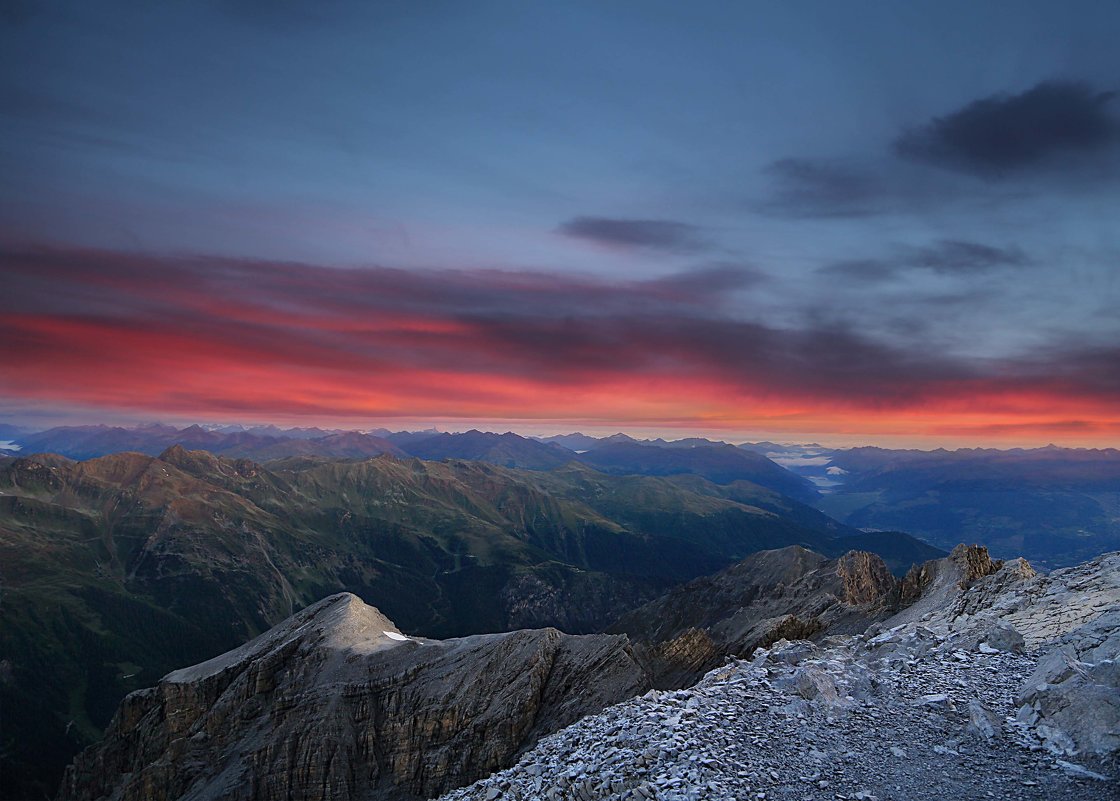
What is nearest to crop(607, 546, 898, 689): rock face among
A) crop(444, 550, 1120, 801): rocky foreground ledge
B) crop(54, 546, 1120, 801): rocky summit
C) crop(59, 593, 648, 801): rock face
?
crop(54, 546, 1120, 801): rocky summit

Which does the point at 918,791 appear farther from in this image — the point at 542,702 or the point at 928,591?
the point at 928,591

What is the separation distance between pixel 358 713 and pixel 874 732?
67.1 meters

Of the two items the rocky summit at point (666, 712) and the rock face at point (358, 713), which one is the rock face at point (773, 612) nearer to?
the rocky summit at point (666, 712)

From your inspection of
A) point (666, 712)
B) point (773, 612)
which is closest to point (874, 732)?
point (666, 712)

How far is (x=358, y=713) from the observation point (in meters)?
73.2

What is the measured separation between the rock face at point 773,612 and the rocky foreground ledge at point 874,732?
4389 cm

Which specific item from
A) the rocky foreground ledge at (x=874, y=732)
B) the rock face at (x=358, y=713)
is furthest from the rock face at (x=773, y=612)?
the rocky foreground ledge at (x=874, y=732)

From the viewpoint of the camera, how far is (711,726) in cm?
2148

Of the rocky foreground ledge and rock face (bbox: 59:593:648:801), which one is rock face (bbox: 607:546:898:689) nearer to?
rock face (bbox: 59:593:648:801)

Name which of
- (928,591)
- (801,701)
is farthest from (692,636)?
(801,701)

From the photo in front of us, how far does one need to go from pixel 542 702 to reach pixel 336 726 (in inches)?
983

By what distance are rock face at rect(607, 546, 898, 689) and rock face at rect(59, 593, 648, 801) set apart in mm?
8903

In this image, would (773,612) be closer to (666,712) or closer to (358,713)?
(358,713)

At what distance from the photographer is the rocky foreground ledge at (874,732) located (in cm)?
1820
